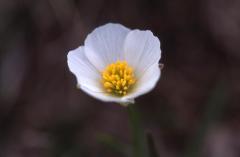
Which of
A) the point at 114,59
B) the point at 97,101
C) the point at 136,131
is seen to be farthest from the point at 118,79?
the point at 97,101

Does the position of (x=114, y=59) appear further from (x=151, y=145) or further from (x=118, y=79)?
(x=151, y=145)

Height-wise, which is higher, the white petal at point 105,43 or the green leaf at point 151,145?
the white petal at point 105,43

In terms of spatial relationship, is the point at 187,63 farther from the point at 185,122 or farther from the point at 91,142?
the point at 91,142

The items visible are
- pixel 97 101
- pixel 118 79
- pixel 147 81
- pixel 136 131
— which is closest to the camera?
pixel 147 81

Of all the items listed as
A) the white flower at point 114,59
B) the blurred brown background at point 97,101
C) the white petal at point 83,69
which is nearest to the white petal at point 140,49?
the white flower at point 114,59

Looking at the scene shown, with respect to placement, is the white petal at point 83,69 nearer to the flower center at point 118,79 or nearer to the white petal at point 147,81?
the flower center at point 118,79

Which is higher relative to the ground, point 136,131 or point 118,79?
point 118,79
